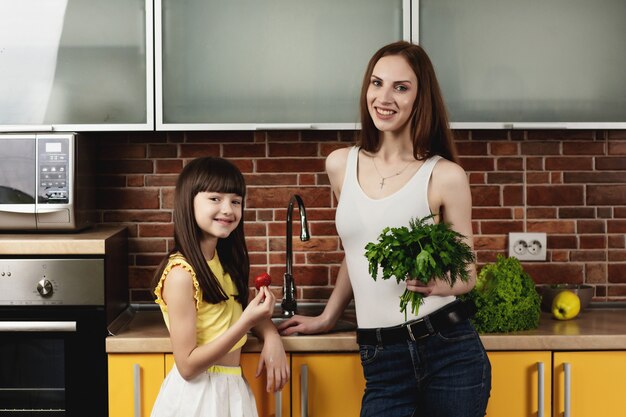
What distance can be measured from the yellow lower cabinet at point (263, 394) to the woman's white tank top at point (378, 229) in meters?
0.39

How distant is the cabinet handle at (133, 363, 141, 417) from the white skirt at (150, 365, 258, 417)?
0.73 feet

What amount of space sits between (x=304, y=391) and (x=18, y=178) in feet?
3.68

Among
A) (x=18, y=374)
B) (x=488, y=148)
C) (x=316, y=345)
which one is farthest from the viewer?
(x=488, y=148)

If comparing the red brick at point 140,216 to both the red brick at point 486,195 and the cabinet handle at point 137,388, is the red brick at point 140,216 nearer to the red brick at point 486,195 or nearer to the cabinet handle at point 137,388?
the cabinet handle at point 137,388

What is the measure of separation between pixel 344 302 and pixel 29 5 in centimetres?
137

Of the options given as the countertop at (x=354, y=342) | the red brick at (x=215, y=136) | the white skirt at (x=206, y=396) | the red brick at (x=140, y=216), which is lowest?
the white skirt at (x=206, y=396)

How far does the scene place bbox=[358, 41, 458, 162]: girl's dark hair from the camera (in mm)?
1868

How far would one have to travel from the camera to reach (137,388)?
2090 millimetres

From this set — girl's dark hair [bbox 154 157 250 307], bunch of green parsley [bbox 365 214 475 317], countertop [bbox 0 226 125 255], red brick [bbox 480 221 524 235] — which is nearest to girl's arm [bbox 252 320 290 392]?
girl's dark hair [bbox 154 157 250 307]

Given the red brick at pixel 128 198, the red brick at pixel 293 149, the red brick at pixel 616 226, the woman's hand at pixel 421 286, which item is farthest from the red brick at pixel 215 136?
the red brick at pixel 616 226

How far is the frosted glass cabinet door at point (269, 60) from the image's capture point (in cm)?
229

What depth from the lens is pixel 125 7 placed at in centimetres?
227

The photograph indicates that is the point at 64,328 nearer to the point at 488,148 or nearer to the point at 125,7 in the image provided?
the point at 125,7

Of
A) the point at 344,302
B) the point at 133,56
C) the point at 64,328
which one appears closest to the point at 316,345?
the point at 344,302
